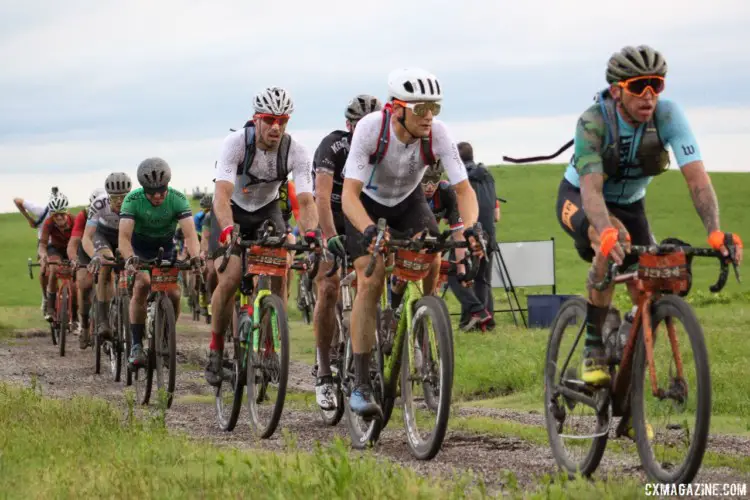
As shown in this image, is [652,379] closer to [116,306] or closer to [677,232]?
[116,306]

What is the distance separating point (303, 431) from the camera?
1097cm

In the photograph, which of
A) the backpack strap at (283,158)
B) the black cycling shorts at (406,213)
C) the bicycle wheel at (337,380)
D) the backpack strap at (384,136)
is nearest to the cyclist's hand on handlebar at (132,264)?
the backpack strap at (283,158)

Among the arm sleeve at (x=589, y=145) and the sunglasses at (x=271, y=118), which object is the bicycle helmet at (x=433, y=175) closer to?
the sunglasses at (x=271, y=118)

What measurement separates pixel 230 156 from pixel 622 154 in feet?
15.6

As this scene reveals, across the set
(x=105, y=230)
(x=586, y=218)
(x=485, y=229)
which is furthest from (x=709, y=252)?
(x=485, y=229)

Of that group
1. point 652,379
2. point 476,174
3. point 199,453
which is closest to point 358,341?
point 199,453

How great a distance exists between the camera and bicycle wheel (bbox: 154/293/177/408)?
521 inches

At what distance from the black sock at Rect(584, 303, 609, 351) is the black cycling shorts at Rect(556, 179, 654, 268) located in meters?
0.46

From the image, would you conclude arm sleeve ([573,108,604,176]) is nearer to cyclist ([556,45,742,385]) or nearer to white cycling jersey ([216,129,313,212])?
cyclist ([556,45,742,385])

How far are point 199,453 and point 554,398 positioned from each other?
2.26 meters

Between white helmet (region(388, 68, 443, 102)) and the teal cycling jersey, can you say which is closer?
the teal cycling jersey

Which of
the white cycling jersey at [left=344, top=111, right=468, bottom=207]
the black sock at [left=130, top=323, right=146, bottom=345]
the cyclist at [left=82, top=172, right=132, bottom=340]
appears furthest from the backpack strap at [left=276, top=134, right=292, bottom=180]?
the cyclist at [left=82, top=172, right=132, bottom=340]

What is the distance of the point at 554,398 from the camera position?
8.14m

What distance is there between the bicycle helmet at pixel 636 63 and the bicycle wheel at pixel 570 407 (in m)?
1.34
